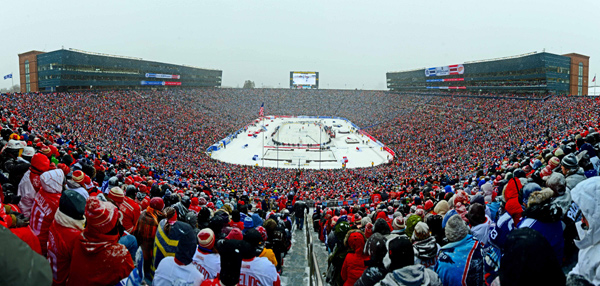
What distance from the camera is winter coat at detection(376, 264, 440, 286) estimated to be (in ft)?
8.79

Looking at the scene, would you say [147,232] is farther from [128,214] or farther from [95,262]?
[95,262]

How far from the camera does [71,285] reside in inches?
114

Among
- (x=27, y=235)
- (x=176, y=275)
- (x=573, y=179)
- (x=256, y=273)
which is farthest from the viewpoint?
(x=573, y=179)

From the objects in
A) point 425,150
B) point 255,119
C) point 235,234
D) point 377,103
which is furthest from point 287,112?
point 235,234

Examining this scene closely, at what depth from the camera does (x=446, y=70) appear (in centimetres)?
7269

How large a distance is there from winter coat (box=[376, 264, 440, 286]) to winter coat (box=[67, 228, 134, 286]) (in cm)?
233

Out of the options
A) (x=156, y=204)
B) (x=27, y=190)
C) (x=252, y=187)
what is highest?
(x=27, y=190)

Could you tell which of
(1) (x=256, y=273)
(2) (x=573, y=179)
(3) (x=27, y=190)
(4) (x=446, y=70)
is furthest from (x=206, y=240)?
(4) (x=446, y=70)

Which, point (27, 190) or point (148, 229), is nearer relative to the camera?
point (148, 229)

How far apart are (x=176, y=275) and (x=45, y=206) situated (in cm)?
216

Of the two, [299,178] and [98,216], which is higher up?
[98,216]

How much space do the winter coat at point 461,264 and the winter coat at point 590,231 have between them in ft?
3.21

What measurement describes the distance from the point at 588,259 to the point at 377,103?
85431 millimetres

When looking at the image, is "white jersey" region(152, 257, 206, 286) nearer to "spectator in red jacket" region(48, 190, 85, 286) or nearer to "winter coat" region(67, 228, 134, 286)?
"winter coat" region(67, 228, 134, 286)
